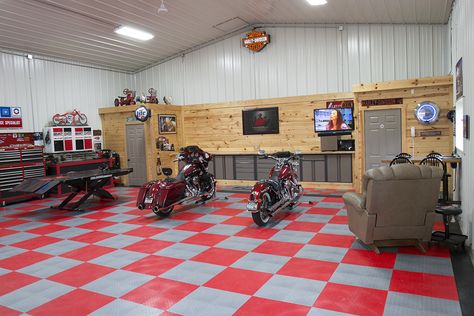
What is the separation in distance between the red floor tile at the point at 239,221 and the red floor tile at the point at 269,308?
2.77m

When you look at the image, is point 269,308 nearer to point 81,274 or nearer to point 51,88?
point 81,274

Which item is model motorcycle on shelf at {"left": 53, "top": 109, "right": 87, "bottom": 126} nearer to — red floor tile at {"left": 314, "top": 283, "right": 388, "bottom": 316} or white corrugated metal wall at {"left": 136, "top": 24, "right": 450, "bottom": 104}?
white corrugated metal wall at {"left": 136, "top": 24, "right": 450, "bottom": 104}

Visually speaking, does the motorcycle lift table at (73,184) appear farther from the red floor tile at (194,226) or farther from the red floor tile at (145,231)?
the red floor tile at (194,226)

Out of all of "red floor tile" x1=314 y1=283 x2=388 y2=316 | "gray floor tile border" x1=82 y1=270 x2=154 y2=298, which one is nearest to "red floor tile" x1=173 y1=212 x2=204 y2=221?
"gray floor tile border" x1=82 y1=270 x2=154 y2=298

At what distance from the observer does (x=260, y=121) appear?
1047 centimetres

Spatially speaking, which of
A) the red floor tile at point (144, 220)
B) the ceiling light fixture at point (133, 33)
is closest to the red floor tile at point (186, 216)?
the red floor tile at point (144, 220)

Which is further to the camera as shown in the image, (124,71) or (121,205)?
(124,71)

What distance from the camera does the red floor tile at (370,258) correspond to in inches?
159

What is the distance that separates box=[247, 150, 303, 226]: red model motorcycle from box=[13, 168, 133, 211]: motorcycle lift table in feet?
12.8

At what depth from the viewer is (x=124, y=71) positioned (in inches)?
500

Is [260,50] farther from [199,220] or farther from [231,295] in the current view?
[231,295]

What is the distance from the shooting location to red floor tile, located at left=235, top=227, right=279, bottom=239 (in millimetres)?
5375

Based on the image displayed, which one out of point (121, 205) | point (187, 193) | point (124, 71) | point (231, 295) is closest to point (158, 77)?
point (124, 71)

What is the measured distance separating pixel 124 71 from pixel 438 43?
9.50 metres
